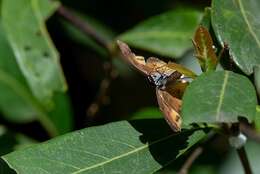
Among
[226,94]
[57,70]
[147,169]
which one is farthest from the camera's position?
[57,70]

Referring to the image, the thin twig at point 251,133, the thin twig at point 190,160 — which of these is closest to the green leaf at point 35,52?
the thin twig at point 190,160

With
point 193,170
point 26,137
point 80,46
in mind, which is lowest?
point 193,170

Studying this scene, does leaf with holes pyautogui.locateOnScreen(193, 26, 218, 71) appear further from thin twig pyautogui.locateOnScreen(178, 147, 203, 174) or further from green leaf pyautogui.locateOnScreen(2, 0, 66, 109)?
green leaf pyautogui.locateOnScreen(2, 0, 66, 109)

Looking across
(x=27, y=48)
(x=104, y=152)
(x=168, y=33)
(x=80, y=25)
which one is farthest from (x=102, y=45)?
(x=104, y=152)

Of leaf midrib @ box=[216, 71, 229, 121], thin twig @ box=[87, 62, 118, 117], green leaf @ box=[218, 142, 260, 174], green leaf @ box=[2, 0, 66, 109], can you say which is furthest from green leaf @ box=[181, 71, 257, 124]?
green leaf @ box=[218, 142, 260, 174]

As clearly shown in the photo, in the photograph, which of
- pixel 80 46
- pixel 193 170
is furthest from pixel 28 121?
pixel 193 170

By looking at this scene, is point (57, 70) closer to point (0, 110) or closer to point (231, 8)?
point (0, 110)

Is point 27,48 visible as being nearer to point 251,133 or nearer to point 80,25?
point 80,25

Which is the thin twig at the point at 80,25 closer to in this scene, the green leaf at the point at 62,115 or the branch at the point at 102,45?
the branch at the point at 102,45
